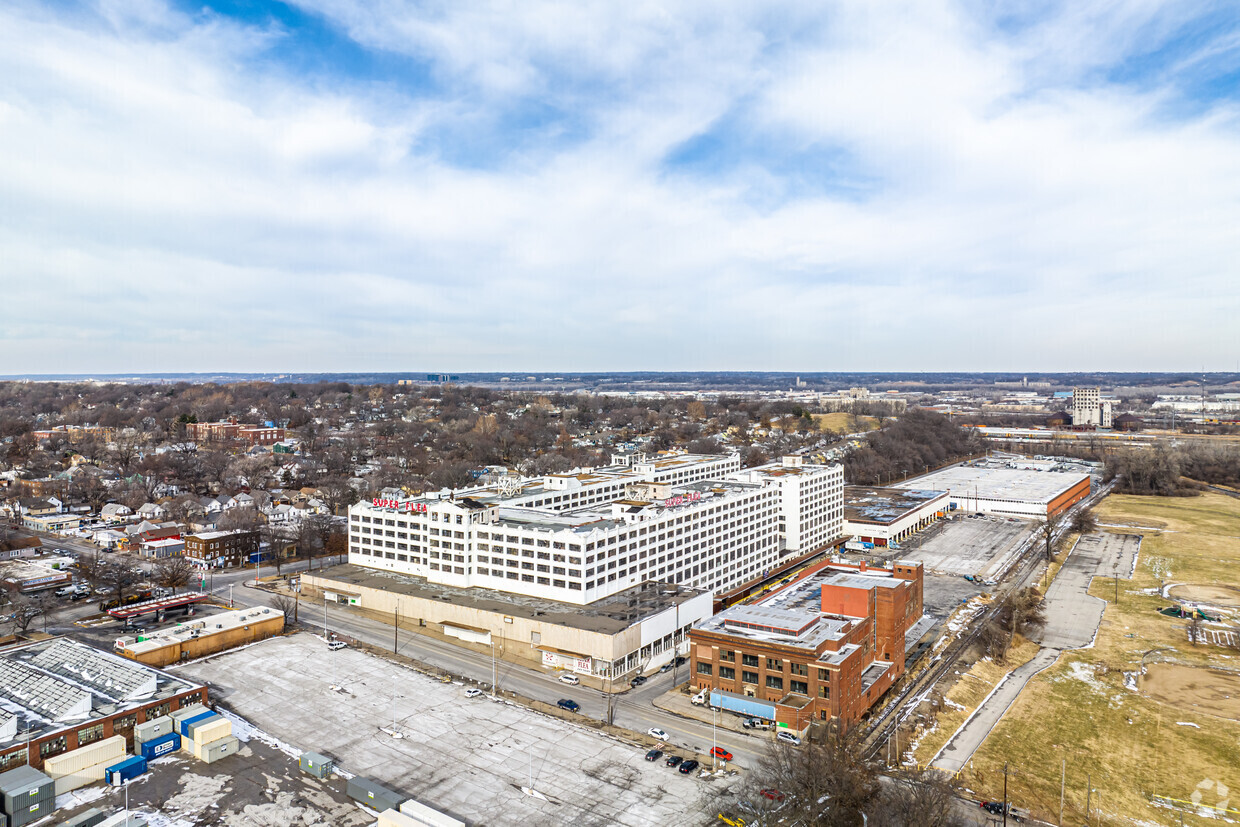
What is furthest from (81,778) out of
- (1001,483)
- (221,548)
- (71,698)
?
(1001,483)

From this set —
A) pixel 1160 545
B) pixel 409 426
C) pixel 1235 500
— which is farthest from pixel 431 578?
pixel 1235 500

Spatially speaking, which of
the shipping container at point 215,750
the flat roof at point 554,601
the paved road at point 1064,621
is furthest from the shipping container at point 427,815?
the paved road at point 1064,621

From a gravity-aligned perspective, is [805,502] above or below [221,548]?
above

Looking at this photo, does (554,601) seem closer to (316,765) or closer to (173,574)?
(316,765)

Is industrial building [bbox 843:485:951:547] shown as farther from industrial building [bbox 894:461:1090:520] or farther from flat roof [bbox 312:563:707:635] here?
flat roof [bbox 312:563:707:635]

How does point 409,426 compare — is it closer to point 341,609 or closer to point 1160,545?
point 341,609
